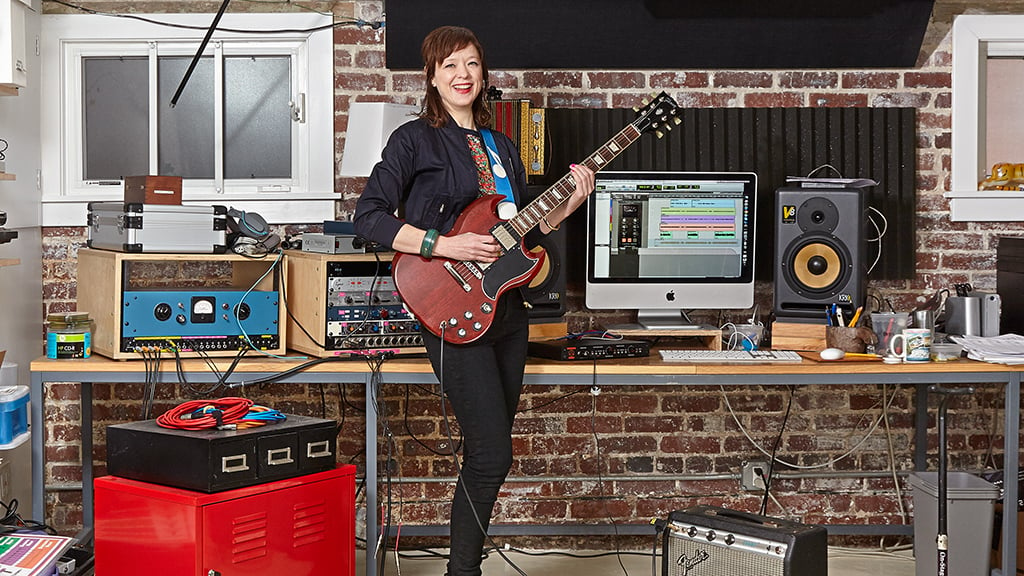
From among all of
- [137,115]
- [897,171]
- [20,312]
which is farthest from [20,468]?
[897,171]

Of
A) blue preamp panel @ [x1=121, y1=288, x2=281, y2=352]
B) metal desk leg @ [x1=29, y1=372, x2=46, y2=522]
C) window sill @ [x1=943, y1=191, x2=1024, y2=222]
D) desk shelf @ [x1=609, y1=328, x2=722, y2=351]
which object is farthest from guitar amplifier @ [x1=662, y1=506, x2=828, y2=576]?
metal desk leg @ [x1=29, y1=372, x2=46, y2=522]

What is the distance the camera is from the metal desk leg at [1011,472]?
311 centimetres

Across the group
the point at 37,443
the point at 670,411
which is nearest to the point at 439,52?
the point at 37,443

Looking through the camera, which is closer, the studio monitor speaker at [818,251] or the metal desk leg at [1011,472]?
the metal desk leg at [1011,472]

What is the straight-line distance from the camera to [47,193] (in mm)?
3723

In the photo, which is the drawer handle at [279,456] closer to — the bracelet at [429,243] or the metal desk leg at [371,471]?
the metal desk leg at [371,471]

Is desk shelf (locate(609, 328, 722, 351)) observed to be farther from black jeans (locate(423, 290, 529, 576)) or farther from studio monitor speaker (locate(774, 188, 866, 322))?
black jeans (locate(423, 290, 529, 576))

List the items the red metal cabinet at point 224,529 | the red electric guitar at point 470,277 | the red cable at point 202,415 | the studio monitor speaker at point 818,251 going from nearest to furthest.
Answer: the red metal cabinet at point 224,529, the red electric guitar at point 470,277, the red cable at point 202,415, the studio monitor speaker at point 818,251

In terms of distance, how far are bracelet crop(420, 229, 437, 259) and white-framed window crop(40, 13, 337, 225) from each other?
3.60 ft

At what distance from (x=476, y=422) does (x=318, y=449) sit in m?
0.52

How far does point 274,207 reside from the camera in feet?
12.3

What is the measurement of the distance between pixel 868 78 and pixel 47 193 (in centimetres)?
297

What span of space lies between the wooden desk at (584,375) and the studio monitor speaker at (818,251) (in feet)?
1.13

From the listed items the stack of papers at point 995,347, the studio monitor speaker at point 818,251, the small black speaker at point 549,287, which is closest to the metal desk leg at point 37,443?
the small black speaker at point 549,287
